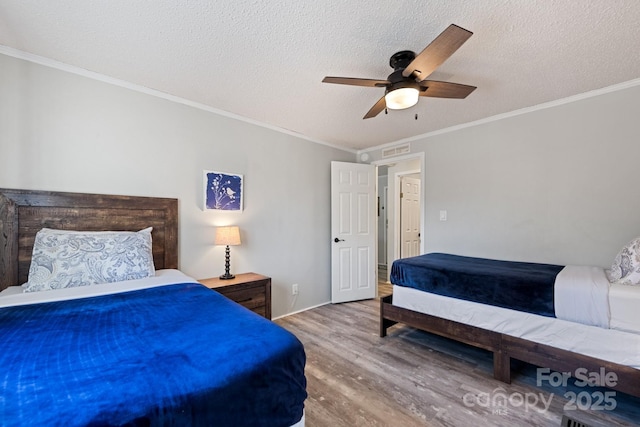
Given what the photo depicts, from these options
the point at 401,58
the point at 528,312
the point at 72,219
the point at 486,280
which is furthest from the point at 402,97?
the point at 72,219

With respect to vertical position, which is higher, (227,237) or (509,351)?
(227,237)

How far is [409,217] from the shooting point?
5586 millimetres

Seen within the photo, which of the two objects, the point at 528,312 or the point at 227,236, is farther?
the point at 227,236

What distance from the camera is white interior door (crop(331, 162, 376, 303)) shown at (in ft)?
13.0

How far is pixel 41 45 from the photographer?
1.89 meters

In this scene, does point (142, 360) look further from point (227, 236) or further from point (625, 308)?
point (625, 308)

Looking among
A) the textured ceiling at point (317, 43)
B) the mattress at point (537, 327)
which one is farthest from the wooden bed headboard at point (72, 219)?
the mattress at point (537, 327)

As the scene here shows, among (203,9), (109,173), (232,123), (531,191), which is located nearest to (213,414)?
(203,9)

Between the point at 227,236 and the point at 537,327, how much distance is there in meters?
2.67

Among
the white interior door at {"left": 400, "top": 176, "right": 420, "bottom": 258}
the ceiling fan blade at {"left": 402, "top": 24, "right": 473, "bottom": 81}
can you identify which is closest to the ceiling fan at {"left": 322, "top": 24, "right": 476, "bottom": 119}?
the ceiling fan blade at {"left": 402, "top": 24, "right": 473, "bottom": 81}

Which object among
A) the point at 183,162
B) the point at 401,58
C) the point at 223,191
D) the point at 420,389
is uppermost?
the point at 401,58

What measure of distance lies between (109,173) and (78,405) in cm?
214

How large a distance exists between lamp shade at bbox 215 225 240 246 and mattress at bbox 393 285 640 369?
5.80 feet

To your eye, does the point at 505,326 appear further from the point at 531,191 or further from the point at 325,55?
the point at 325,55
